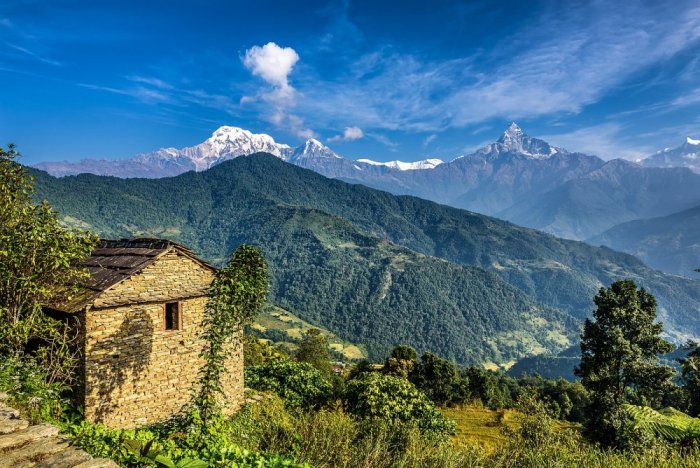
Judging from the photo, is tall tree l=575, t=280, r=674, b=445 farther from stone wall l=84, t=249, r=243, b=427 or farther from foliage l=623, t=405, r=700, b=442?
stone wall l=84, t=249, r=243, b=427

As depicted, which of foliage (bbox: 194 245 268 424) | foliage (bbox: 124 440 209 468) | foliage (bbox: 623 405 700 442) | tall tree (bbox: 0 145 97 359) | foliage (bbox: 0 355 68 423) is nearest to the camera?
foliage (bbox: 124 440 209 468)

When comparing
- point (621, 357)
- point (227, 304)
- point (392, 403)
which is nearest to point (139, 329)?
point (227, 304)

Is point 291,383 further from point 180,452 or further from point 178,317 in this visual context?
point 180,452

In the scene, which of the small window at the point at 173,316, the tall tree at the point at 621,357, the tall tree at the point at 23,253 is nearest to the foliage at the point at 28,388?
the tall tree at the point at 23,253

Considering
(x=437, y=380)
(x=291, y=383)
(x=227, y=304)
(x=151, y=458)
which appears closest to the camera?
(x=151, y=458)

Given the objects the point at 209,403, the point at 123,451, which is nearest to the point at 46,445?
the point at 123,451

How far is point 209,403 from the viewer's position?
10.9 meters

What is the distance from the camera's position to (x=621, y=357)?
23406 mm

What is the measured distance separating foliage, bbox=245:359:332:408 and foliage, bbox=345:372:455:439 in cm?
395

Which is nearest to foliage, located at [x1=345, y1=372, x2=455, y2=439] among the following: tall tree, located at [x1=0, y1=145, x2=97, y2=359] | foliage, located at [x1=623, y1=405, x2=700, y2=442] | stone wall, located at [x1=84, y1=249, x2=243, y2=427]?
stone wall, located at [x1=84, y1=249, x2=243, y2=427]

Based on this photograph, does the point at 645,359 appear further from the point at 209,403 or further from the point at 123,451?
the point at 123,451

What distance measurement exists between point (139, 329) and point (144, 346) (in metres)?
0.70

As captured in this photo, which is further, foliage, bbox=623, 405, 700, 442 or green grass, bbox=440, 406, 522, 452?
green grass, bbox=440, 406, 522, 452

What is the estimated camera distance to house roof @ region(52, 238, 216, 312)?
14891 mm
